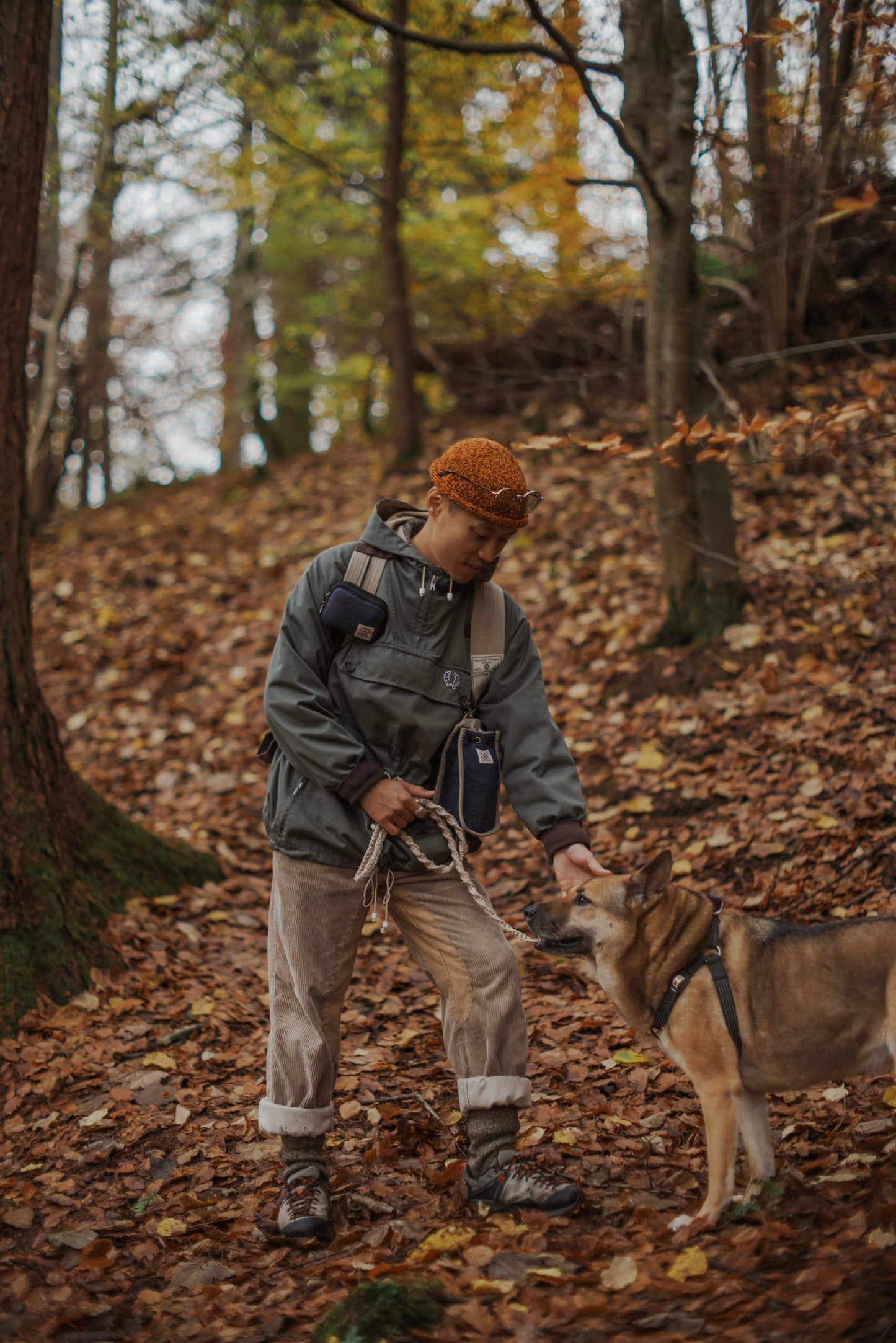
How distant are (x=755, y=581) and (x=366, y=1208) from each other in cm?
573

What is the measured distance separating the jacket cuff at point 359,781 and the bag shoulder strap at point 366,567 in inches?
25.6

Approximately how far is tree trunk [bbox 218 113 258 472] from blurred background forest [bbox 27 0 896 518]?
0.23ft

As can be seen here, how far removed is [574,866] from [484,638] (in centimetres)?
89

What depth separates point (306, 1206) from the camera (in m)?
3.40

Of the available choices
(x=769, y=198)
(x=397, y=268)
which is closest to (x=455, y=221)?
Answer: (x=397, y=268)

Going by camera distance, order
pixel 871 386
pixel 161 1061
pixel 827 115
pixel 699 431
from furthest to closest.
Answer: pixel 827 115 → pixel 699 431 → pixel 161 1061 → pixel 871 386

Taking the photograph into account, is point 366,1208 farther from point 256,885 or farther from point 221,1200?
point 256,885

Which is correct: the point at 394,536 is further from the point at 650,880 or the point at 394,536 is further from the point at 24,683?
the point at 24,683

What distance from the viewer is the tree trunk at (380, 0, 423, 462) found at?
11.5 metres

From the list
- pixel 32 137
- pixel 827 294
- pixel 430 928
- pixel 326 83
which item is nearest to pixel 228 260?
pixel 326 83

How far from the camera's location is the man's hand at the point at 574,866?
3.50m

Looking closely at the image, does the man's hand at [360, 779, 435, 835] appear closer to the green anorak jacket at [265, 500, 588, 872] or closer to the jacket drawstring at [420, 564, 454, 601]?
the green anorak jacket at [265, 500, 588, 872]

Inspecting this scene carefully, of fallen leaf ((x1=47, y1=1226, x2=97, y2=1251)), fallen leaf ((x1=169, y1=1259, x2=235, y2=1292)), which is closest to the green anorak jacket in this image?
fallen leaf ((x1=169, y1=1259, x2=235, y2=1292))

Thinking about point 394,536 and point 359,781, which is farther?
point 394,536
